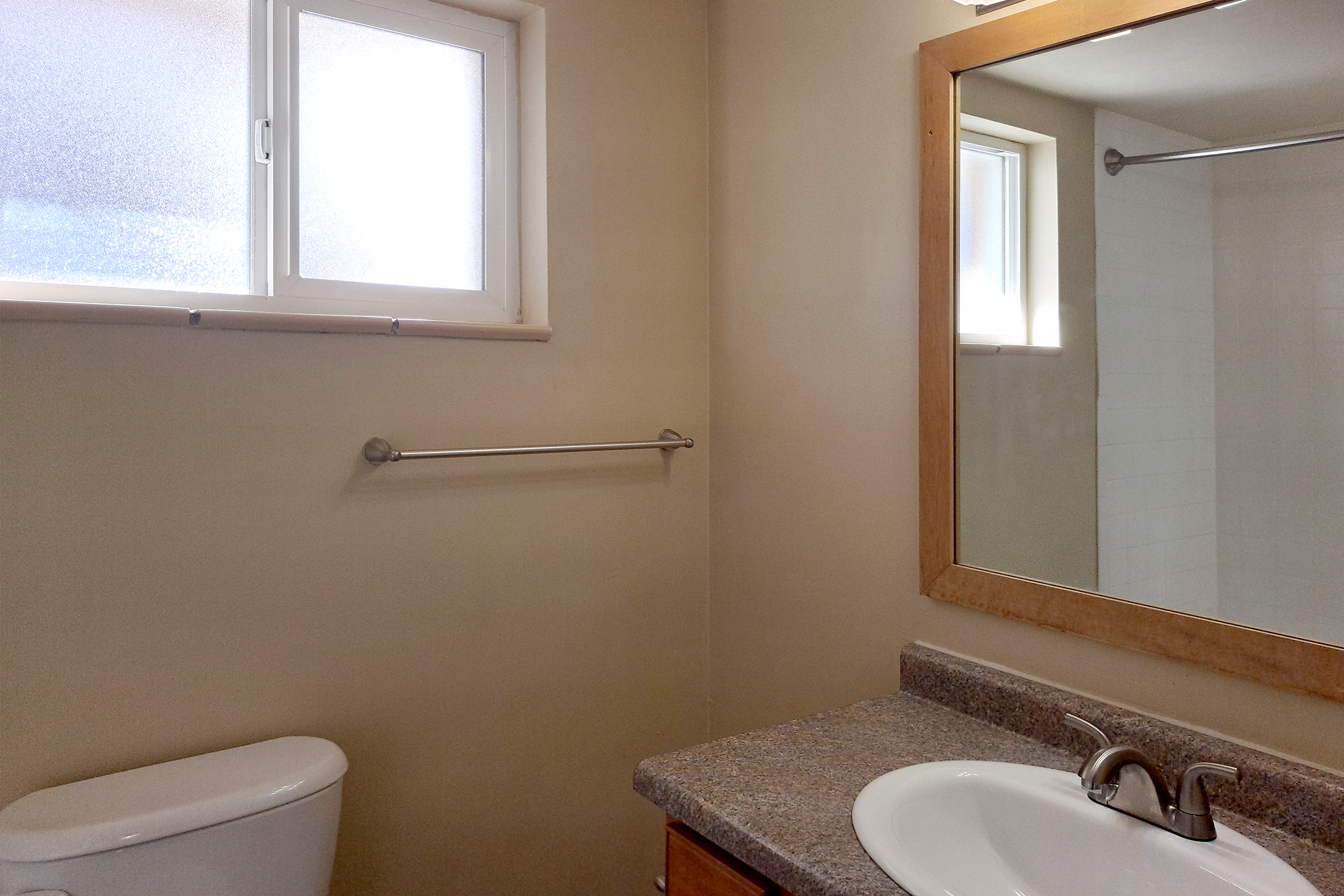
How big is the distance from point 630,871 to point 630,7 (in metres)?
1.78

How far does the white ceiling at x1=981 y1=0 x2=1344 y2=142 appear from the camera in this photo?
40.4 inches

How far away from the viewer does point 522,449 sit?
5.41 ft

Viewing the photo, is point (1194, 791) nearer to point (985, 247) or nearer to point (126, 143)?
point (985, 247)

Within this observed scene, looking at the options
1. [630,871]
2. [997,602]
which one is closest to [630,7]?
[997,602]

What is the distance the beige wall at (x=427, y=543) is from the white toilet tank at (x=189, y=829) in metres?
0.10

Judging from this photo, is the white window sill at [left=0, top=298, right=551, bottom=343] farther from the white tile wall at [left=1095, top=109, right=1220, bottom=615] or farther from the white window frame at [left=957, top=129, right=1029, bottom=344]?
the white tile wall at [left=1095, top=109, right=1220, bottom=615]

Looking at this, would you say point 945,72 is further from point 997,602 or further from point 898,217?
point 997,602

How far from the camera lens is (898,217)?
5.01 feet

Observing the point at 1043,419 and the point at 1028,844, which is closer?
the point at 1028,844

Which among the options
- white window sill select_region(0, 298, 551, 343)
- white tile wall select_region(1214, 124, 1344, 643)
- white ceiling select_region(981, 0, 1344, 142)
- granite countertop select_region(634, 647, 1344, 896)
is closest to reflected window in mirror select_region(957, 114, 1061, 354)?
white ceiling select_region(981, 0, 1344, 142)

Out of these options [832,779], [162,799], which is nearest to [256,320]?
[162,799]

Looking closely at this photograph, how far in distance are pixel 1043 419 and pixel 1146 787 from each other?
1.71ft

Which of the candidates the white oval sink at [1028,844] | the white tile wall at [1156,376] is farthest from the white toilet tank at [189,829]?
the white tile wall at [1156,376]

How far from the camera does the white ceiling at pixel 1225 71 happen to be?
1025 millimetres
